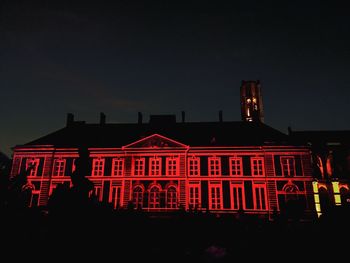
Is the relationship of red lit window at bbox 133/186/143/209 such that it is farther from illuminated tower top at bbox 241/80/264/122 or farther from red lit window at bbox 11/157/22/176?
illuminated tower top at bbox 241/80/264/122

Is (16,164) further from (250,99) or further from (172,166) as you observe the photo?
(250,99)

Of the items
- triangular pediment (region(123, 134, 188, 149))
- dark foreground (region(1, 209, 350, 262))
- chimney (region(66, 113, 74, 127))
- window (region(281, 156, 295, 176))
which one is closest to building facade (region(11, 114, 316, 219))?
triangular pediment (region(123, 134, 188, 149))

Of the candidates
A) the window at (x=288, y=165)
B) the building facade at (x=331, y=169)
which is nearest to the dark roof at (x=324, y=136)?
the building facade at (x=331, y=169)

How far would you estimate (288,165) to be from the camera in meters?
29.8

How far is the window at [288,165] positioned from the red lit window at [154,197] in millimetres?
14260

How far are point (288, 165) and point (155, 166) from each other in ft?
49.5

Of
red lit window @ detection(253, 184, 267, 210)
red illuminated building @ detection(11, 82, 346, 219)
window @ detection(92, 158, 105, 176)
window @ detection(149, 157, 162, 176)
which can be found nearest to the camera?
red lit window @ detection(253, 184, 267, 210)

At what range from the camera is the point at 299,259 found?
481 centimetres

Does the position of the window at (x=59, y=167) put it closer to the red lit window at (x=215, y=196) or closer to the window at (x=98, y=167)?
the window at (x=98, y=167)

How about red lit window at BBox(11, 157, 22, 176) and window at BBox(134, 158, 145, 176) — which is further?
red lit window at BBox(11, 157, 22, 176)

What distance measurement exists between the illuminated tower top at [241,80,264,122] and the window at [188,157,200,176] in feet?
145

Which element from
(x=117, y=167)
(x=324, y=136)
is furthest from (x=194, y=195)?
(x=324, y=136)

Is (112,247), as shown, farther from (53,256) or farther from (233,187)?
(233,187)

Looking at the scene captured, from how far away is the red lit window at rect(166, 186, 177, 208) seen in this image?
29.7 meters
